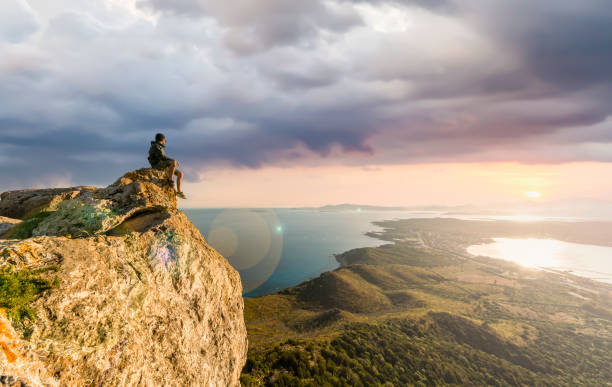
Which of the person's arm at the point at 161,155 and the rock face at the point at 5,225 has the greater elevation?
the person's arm at the point at 161,155

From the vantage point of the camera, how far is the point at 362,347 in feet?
177

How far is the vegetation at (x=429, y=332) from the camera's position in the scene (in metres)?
45.2

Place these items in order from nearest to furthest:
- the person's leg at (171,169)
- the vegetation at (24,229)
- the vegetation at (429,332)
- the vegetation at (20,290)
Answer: the vegetation at (20,290)
the vegetation at (24,229)
the person's leg at (171,169)
the vegetation at (429,332)

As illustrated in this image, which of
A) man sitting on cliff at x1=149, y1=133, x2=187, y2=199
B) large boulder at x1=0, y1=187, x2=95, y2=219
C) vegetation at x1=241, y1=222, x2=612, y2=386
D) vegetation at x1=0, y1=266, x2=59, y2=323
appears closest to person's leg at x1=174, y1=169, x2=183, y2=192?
man sitting on cliff at x1=149, y1=133, x2=187, y2=199

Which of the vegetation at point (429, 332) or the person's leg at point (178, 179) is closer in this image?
the person's leg at point (178, 179)

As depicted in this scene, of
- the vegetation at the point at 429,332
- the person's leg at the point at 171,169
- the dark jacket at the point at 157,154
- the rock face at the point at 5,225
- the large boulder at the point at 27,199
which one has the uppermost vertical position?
the dark jacket at the point at 157,154

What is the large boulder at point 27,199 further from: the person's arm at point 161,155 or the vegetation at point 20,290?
the vegetation at point 20,290

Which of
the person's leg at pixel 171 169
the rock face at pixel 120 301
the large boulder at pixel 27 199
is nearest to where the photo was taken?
the rock face at pixel 120 301

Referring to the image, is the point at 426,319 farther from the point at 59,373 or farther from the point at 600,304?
the point at 600,304

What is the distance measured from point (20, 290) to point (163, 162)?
12.6m

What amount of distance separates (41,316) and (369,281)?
152077mm

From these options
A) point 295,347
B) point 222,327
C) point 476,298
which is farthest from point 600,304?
point 222,327

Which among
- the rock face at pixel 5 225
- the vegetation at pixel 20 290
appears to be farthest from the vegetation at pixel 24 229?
the vegetation at pixel 20 290

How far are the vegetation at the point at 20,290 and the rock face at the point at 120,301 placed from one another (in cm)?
14
